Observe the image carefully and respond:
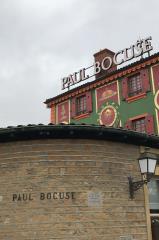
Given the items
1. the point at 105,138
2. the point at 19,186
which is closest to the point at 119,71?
the point at 105,138

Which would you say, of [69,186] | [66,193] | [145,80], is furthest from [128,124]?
[66,193]

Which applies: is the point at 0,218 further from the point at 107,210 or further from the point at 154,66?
the point at 154,66

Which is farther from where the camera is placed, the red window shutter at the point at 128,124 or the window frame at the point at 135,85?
the window frame at the point at 135,85

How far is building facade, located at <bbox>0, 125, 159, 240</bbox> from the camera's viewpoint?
10148 millimetres

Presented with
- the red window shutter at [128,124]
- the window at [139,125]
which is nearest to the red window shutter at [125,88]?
the red window shutter at [128,124]

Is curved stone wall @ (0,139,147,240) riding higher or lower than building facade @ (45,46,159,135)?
lower

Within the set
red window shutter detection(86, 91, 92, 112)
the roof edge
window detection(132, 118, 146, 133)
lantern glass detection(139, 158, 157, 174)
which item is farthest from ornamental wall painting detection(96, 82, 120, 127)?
lantern glass detection(139, 158, 157, 174)

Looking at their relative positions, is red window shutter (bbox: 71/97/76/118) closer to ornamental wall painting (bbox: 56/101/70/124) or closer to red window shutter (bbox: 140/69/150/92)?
ornamental wall painting (bbox: 56/101/70/124)

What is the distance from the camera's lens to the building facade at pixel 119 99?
2309cm

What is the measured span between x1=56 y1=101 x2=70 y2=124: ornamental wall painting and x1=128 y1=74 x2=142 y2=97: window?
558cm

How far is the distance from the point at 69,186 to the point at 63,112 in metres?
18.2

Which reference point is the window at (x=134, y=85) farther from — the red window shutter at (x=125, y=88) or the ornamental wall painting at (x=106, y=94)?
the ornamental wall painting at (x=106, y=94)

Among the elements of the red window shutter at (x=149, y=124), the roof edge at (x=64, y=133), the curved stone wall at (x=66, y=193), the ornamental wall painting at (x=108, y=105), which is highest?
the ornamental wall painting at (x=108, y=105)

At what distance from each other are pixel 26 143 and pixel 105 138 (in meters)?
2.37
